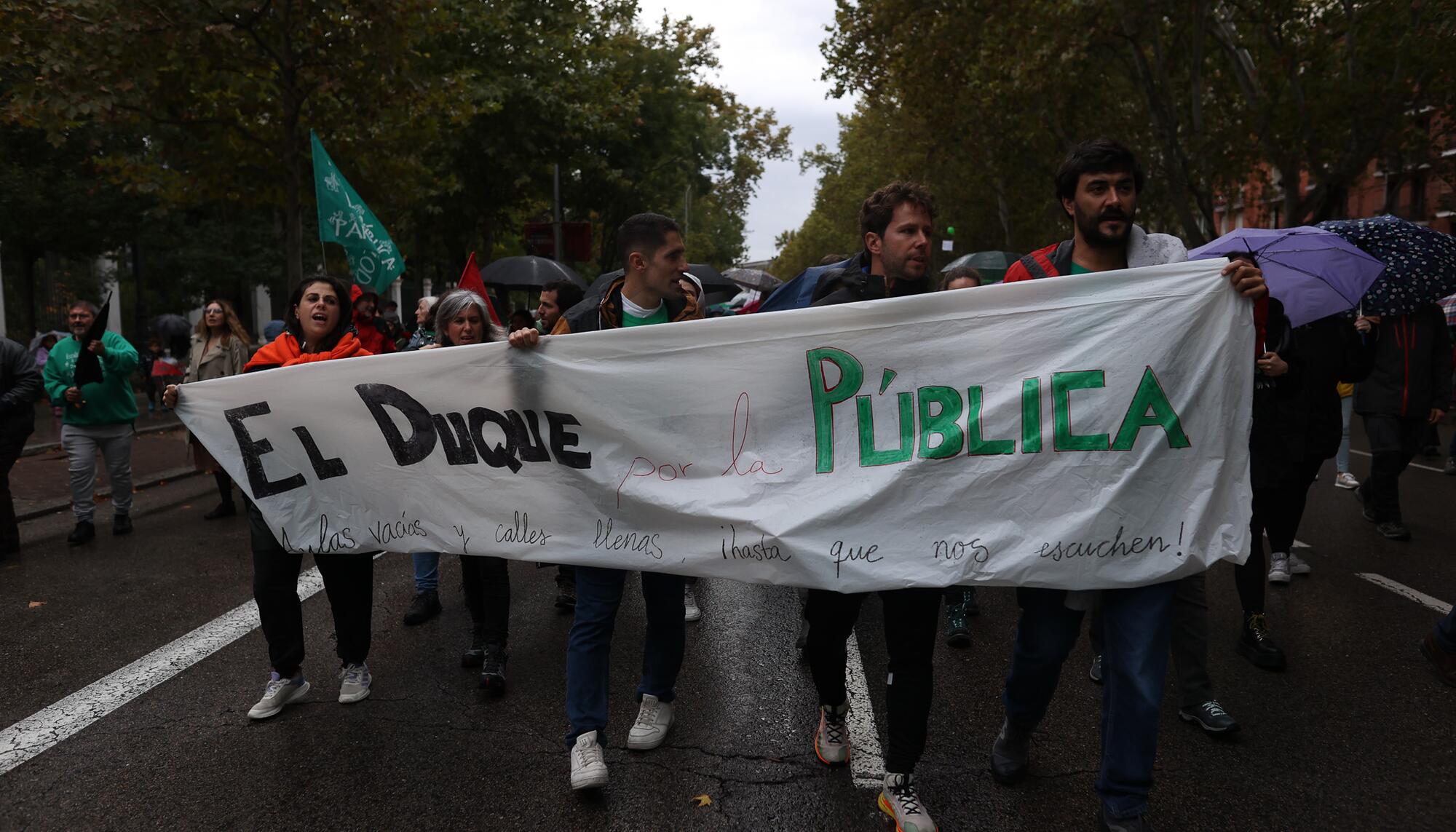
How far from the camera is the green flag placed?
8914 mm

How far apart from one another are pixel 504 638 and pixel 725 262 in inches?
2347

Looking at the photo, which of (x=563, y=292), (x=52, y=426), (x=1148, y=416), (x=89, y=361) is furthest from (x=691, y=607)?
(x=52, y=426)

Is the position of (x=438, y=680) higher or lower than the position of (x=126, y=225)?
lower

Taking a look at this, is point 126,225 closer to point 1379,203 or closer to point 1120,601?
point 1120,601

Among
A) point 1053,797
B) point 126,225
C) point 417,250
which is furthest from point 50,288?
point 1053,797

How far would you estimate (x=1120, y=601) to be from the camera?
10.0 feet

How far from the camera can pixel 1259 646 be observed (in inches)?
180

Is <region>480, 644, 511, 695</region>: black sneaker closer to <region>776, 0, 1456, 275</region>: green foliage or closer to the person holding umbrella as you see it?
the person holding umbrella

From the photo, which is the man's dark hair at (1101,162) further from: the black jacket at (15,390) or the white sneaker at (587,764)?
the black jacket at (15,390)

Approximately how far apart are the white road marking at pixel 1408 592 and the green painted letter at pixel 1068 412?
3679 mm

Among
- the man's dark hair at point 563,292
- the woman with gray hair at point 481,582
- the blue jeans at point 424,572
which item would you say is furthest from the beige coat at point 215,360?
the woman with gray hair at point 481,582

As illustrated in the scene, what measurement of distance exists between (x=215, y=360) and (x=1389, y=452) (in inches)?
364

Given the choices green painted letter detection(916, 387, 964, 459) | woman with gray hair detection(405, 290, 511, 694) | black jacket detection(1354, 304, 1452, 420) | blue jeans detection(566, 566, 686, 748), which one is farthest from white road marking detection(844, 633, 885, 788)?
black jacket detection(1354, 304, 1452, 420)

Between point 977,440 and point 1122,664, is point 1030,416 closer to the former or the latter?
point 977,440
